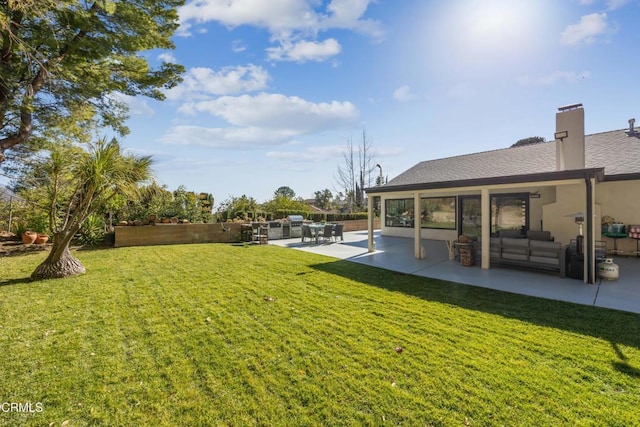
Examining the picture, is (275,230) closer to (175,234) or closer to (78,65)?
(175,234)

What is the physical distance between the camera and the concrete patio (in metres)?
5.25

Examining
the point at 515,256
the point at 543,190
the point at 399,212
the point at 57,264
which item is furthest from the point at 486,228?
the point at 57,264

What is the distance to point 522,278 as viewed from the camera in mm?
6719

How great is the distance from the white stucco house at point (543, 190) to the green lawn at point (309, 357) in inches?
125

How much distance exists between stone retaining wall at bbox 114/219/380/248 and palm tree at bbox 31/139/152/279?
4.54 m

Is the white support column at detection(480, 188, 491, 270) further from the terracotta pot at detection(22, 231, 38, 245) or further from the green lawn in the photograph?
the terracotta pot at detection(22, 231, 38, 245)

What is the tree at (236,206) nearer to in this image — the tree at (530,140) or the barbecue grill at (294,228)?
the barbecue grill at (294,228)

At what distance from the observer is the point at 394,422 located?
7.20 ft

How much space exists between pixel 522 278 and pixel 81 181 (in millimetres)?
10621

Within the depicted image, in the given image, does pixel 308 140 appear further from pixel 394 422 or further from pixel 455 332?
pixel 394 422

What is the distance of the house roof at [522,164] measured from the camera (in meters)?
8.48

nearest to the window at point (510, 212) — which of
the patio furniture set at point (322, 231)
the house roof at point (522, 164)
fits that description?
the house roof at point (522, 164)

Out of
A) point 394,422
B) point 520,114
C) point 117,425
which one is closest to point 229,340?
point 117,425

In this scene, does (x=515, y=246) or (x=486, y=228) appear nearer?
(x=515, y=246)
